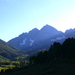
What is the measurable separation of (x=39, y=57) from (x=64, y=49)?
25.8 meters

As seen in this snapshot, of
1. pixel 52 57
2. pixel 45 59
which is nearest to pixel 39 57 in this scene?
pixel 45 59

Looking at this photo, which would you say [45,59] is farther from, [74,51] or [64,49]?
[74,51]

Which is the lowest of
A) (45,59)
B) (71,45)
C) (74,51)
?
(45,59)

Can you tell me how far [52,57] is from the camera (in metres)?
66.8

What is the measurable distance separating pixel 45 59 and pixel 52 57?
11721 mm

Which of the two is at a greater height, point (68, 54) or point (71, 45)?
point (71, 45)

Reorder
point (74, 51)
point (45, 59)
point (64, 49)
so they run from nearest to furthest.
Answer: point (74, 51) < point (64, 49) < point (45, 59)

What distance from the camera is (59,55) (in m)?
67.1

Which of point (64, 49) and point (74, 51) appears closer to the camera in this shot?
point (74, 51)

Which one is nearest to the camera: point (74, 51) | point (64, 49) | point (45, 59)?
point (74, 51)

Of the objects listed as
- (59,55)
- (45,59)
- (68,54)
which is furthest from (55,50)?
(45,59)

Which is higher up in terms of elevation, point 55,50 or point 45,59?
point 55,50

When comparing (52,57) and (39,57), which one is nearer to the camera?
(52,57)

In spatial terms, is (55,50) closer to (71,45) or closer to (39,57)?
(71,45)
